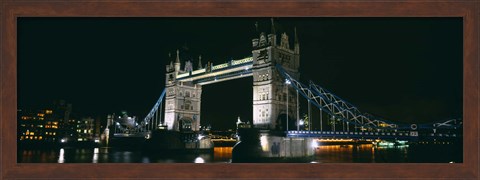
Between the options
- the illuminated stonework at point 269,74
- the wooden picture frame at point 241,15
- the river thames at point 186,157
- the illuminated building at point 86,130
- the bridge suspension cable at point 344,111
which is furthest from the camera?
the illuminated building at point 86,130

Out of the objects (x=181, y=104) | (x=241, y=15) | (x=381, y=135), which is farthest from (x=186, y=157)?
(x=241, y=15)

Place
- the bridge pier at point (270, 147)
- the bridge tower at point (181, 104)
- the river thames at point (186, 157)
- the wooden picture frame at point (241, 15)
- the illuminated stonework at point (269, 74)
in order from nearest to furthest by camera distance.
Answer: the wooden picture frame at point (241, 15)
the bridge pier at point (270, 147)
the illuminated stonework at point (269, 74)
the river thames at point (186, 157)
the bridge tower at point (181, 104)

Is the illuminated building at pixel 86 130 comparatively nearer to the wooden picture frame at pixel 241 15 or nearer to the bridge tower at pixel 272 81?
the bridge tower at pixel 272 81

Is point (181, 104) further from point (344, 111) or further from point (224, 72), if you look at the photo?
point (344, 111)

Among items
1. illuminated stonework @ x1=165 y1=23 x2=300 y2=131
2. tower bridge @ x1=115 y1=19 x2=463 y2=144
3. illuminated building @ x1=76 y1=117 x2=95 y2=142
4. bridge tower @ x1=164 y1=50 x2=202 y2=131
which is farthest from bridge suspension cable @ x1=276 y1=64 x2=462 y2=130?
illuminated building @ x1=76 y1=117 x2=95 y2=142

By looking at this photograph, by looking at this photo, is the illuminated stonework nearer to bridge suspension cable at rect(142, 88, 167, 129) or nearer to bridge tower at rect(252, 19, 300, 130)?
bridge tower at rect(252, 19, 300, 130)

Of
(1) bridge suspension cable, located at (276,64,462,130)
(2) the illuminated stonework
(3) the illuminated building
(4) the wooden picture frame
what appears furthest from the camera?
(3) the illuminated building

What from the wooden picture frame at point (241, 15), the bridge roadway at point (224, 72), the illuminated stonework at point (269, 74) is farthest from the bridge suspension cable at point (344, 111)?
the wooden picture frame at point (241, 15)

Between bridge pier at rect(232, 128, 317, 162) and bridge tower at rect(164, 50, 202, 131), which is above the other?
bridge tower at rect(164, 50, 202, 131)

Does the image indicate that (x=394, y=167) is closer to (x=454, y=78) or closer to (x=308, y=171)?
(x=308, y=171)
